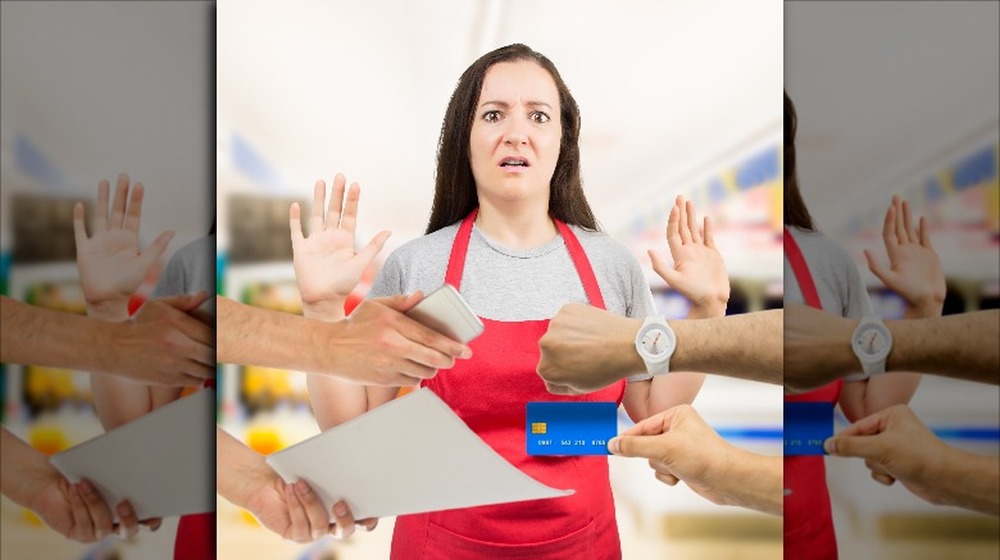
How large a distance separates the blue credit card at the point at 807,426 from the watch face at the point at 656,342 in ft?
1.16

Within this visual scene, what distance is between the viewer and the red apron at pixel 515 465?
7.02 feet

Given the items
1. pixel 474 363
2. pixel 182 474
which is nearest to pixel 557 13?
pixel 474 363

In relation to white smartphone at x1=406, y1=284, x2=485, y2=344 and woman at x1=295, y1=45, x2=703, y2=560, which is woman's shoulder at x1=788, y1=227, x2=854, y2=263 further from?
white smartphone at x1=406, y1=284, x2=485, y2=344

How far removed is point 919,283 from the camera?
2193 mm

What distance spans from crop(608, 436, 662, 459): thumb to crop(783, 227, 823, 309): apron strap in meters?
0.52

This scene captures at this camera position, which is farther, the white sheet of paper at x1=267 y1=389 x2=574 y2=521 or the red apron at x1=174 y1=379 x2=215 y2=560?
the red apron at x1=174 y1=379 x2=215 y2=560

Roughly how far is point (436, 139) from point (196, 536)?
114 cm

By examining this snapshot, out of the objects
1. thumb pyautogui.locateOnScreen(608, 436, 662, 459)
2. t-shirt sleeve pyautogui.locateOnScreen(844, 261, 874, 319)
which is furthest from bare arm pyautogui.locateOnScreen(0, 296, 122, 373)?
t-shirt sleeve pyautogui.locateOnScreen(844, 261, 874, 319)

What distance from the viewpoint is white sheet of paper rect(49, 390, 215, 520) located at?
217cm

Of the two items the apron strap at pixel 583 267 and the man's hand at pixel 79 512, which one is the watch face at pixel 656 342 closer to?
the apron strap at pixel 583 267

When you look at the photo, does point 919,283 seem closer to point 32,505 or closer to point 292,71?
point 292,71

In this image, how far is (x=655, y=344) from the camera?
85.5 inches

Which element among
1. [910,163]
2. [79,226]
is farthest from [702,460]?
[79,226]

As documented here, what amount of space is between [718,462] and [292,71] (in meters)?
1.39
